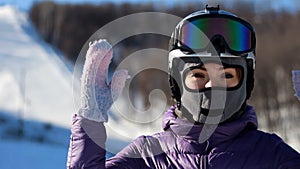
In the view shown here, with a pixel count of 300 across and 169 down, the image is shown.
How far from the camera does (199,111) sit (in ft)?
5.54

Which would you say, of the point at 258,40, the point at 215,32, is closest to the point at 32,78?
the point at 258,40

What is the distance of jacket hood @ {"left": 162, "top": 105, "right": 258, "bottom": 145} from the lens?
1608 mm

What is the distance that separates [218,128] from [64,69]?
24.0 m

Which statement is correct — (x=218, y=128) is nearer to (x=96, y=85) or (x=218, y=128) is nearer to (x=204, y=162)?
(x=204, y=162)

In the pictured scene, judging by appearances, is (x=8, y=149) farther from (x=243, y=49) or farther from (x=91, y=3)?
(x=91, y=3)

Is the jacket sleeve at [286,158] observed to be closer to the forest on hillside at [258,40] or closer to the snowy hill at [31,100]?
the snowy hill at [31,100]

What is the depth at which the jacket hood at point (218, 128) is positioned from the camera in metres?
1.61

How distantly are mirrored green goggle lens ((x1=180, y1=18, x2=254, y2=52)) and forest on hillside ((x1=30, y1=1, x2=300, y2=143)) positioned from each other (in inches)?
516

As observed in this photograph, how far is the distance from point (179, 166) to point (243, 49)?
417mm

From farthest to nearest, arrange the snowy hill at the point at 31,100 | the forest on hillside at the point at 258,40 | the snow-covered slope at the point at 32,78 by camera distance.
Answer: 1. the forest on hillside at the point at 258,40
2. the snow-covered slope at the point at 32,78
3. the snowy hill at the point at 31,100

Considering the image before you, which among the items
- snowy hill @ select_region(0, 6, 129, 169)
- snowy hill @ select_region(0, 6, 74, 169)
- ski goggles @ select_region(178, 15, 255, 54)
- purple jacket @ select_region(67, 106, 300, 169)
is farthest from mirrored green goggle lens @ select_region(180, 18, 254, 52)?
snowy hill @ select_region(0, 6, 74, 169)

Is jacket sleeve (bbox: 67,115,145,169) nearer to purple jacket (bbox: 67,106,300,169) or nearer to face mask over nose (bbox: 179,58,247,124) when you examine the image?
purple jacket (bbox: 67,106,300,169)

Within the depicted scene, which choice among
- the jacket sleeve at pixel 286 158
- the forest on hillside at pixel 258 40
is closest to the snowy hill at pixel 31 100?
the forest on hillside at pixel 258 40

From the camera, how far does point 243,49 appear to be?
1724 mm
